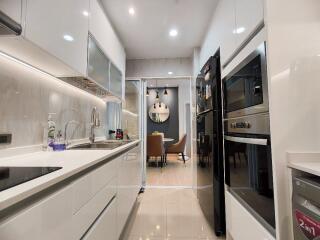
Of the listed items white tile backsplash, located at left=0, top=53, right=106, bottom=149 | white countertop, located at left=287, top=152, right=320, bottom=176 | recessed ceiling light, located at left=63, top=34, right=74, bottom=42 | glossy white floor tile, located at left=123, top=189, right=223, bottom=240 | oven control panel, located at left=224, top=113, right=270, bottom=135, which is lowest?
glossy white floor tile, located at left=123, top=189, right=223, bottom=240

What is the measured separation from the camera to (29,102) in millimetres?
1411

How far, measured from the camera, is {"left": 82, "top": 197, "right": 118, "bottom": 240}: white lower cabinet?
1.04 m

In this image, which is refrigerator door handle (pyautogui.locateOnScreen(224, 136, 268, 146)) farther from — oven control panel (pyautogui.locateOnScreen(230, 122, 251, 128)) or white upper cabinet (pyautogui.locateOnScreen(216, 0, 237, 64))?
white upper cabinet (pyautogui.locateOnScreen(216, 0, 237, 64))

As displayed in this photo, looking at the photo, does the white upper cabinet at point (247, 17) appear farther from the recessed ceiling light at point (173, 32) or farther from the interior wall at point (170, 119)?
the interior wall at point (170, 119)

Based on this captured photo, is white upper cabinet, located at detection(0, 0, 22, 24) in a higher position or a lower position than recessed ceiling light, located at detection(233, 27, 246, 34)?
lower

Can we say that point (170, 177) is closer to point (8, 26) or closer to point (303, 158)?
point (303, 158)

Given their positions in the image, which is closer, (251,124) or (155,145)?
(251,124)

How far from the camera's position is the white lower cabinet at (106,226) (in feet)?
3.41

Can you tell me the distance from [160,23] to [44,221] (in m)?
2.58

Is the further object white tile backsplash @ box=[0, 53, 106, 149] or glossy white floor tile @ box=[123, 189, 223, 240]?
glossy white floor tile @ box=[123, 189, 223, 240]

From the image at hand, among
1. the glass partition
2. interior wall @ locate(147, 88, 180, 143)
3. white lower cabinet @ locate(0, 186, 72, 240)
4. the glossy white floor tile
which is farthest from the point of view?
interior wall @ locate(147, 88, 180, 143)

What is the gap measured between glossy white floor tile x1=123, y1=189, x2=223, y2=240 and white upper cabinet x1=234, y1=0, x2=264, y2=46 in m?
1.87

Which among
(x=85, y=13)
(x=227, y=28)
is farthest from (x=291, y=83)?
(x=85, y=13)

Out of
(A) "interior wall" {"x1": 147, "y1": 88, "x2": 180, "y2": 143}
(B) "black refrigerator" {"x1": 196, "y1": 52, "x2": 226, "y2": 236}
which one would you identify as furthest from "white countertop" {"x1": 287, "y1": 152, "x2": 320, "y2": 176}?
(A) "interior wall" {"x1": 147, "y1": 88, "x2": 180, "y2": 143}
